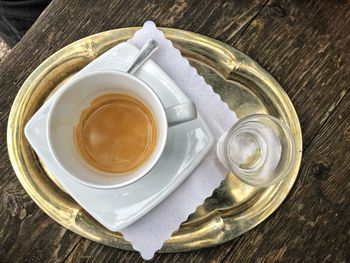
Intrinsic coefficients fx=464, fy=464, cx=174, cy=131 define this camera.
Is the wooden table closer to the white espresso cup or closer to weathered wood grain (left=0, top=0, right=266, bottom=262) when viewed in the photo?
weathered wood grain (left=0, top=0, right=266, bottom=262)

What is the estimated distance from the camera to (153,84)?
558 millimetres

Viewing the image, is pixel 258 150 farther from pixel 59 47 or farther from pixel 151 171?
pixel 59 47

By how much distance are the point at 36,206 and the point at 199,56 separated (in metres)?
0.30

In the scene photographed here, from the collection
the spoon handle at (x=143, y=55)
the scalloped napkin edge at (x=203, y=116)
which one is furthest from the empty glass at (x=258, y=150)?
the spoon handle at (x=143, y=55)

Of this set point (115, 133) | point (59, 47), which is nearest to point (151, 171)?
point (115, 133)

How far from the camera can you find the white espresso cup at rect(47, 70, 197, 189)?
19.3 inches

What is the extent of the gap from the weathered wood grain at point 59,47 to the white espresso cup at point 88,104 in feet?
0.46

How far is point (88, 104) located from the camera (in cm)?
54

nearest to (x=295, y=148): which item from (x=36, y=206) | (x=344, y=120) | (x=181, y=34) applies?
(x=344, y=120)

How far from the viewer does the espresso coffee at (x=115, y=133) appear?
1.78 ft

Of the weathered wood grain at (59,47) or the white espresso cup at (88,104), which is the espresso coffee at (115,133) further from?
the weathered wood grain at (59,47)

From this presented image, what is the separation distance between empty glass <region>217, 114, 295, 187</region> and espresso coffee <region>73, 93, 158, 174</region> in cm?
10

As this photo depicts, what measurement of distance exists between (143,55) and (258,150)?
20cm

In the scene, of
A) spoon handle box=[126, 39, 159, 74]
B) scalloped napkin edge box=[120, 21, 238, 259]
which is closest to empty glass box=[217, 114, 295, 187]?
scalloped napkin edge box=[120, 21, 238, 259]
